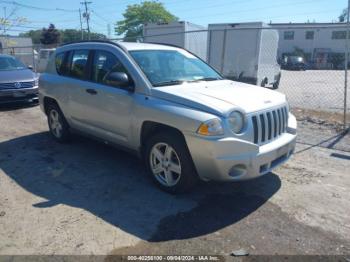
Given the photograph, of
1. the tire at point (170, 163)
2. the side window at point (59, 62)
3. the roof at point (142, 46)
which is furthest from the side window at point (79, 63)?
the tire at point (170, 163)

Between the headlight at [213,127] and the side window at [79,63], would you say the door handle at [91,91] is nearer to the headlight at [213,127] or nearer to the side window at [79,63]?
the side window at [79,63]

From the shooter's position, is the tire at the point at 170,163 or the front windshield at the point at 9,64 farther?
the front windshield at the point at 9,64

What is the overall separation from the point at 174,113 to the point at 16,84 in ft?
24.9

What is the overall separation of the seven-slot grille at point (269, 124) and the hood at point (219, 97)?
10cm

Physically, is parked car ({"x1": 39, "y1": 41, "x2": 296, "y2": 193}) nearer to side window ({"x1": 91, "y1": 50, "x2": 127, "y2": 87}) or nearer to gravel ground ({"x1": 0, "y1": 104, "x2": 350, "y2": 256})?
side window ({"x1": 91, "y1": 50, "x2": 127, "y2": 87})

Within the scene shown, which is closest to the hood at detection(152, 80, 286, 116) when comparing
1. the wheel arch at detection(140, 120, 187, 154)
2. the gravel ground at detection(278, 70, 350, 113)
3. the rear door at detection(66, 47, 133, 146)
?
the wheel arch at detection(140, 120, 187, 154)

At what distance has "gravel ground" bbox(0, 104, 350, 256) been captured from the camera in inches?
125

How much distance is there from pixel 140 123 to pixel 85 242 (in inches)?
65.0

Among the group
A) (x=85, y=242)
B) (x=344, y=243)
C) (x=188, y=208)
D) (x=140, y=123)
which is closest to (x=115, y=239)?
(x=85, y=242)

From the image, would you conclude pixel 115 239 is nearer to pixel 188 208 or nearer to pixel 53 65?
pixel 188 208

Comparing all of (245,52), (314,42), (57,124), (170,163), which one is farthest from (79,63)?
(314,42)

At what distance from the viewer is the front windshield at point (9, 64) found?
1049cm

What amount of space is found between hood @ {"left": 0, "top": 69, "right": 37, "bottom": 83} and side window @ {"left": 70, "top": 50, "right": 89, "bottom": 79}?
16.2 feet

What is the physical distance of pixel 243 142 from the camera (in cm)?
357
